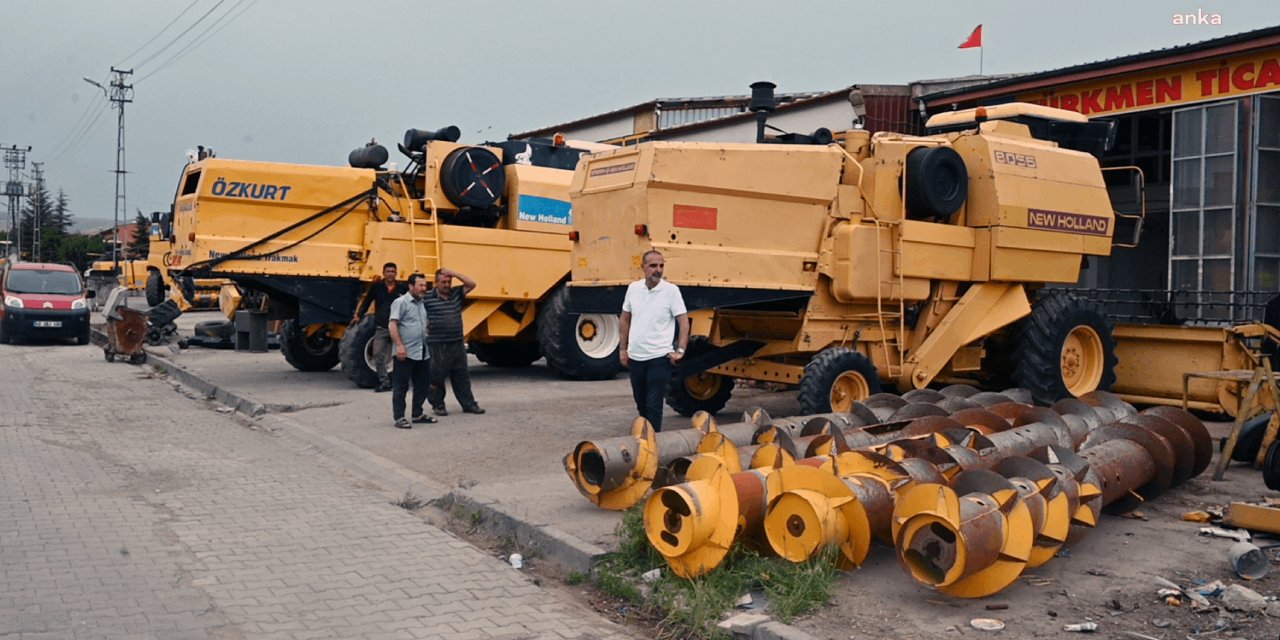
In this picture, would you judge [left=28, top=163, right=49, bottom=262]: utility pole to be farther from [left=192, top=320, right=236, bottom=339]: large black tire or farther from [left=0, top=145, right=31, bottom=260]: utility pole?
[left=192, top=320, right=236, bottom=339]: large black tire

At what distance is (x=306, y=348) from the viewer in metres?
16.8

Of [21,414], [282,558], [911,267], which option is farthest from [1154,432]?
[21,414]

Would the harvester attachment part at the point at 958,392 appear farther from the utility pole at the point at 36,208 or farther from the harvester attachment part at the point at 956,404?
the utility pole at the point at 36,208

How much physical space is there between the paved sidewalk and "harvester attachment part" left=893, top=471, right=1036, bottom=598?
141cm

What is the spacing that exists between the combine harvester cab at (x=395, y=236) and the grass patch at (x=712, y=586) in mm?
8544

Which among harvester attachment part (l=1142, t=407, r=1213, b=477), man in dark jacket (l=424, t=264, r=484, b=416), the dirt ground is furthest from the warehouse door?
man in dark jacket (l=424, t=264, r=484, b=416)

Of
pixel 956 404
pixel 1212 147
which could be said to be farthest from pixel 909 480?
pixel 1212 147

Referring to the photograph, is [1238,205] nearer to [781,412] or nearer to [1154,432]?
[781,412]

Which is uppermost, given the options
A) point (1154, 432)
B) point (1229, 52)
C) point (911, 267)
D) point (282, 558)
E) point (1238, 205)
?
point (1229, 52)

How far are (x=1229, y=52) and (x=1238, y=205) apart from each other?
1732 millimetres

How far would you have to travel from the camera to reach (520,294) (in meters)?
15.5

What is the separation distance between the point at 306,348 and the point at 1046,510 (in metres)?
13.2

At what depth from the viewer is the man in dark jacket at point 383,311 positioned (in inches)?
539

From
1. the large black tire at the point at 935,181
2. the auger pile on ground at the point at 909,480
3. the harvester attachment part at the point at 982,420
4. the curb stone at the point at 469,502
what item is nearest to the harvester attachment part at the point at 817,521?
the auger pile on ground at the point at 909,480
